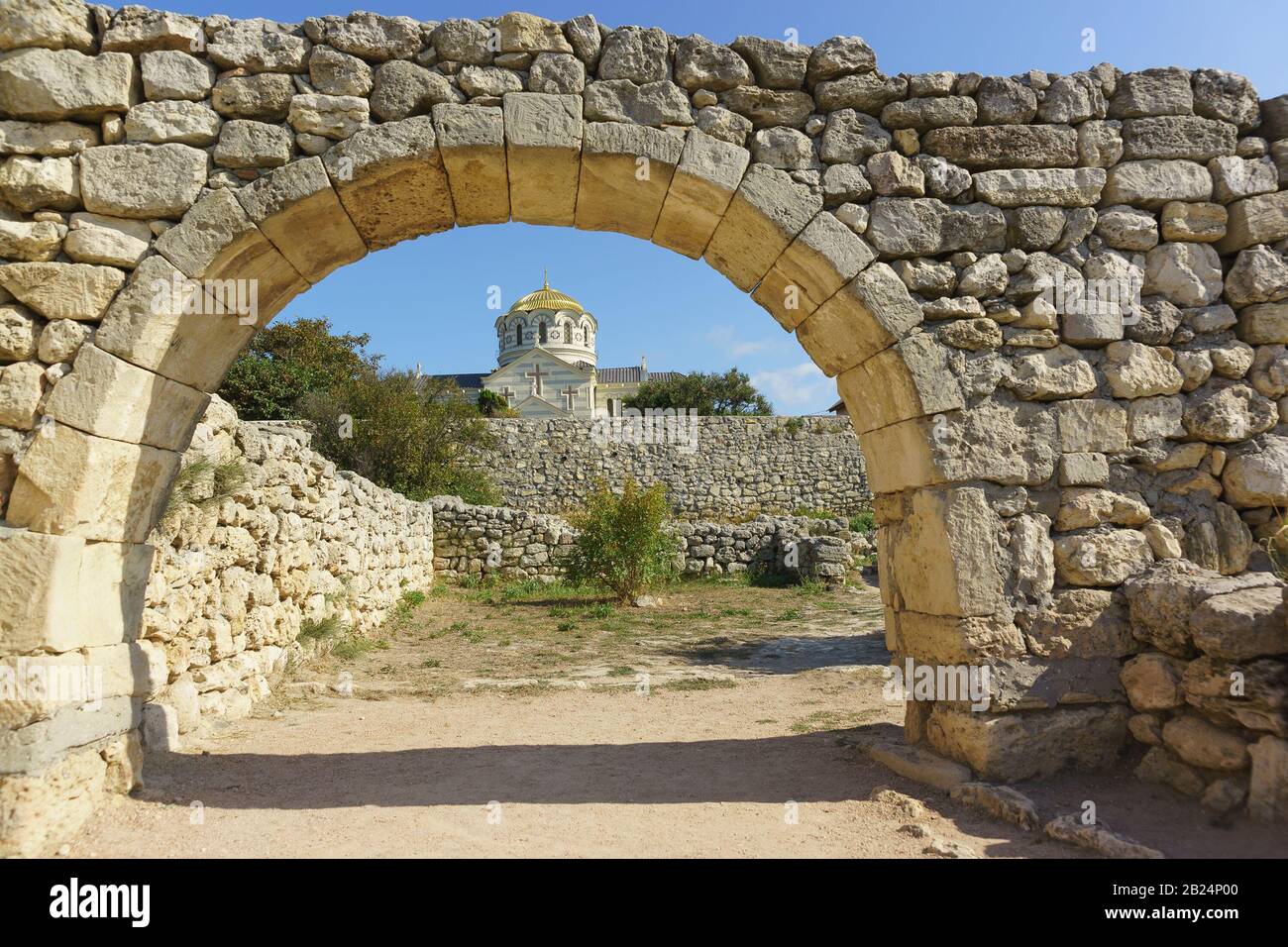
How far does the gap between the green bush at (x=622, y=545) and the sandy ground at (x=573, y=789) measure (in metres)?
6.51

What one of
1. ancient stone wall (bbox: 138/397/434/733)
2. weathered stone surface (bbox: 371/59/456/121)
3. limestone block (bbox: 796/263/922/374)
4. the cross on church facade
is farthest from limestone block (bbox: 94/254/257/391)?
the cross on church facade

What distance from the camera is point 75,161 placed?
3.92 meters

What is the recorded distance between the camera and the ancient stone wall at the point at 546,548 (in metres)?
16.6

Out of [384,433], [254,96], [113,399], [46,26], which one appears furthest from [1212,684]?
[384,433]

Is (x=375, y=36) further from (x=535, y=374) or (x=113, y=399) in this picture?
(x=535, y=374)

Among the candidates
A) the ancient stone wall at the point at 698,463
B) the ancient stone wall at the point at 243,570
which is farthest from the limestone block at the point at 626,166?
Result: the ancient stone wall at the point at 698,463

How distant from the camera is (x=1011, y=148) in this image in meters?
4.50

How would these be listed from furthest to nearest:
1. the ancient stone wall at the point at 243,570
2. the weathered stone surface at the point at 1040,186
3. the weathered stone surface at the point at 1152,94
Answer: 1. the ancient stone wall at the point at 243,570
2. the weathered stone surface at the point at 1152,94
3. the weathered stone surface at the point at 1040,186

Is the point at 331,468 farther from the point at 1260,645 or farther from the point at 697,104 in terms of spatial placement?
the point at 1260,645

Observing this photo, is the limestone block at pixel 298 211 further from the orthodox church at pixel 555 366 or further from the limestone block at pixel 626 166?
the orthodox church at pixel 555 366

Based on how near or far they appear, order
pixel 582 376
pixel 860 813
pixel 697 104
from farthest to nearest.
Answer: pixel 582 376
pixel 697 104
pixel 860 813

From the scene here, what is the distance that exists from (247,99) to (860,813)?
15.8 feet

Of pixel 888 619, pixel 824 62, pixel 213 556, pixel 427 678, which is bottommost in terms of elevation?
pixel 427 678
